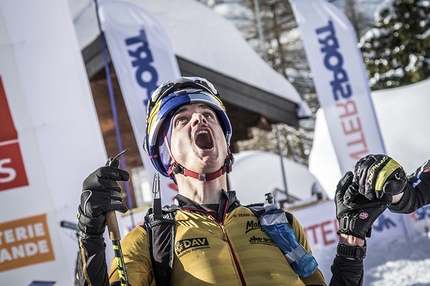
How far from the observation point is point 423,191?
291 centimetres

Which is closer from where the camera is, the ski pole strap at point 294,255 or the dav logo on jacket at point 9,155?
the ski pole strap at point 294,255

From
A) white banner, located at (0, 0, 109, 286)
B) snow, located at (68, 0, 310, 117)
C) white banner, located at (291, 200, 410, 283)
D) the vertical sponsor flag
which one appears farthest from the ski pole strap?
snow, located at (68, 0, 310, 117)

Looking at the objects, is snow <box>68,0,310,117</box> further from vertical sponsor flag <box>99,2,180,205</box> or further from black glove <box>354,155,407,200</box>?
black glove <box>354,155,407,200</box>

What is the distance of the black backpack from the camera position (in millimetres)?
2762

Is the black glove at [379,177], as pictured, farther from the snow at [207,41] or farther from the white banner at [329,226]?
the snow at [207,41]

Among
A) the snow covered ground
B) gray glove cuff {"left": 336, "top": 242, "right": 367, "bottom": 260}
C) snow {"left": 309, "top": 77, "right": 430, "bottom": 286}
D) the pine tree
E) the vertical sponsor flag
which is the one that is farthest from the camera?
the pine tree

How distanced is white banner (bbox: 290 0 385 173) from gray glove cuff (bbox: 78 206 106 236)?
8.03 meters

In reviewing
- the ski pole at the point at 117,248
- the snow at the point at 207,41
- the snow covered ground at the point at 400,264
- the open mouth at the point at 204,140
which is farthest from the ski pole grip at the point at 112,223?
the snow at the point at 207,41

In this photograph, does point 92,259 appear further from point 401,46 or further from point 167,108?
point 401,46

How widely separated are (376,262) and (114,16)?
434 cm

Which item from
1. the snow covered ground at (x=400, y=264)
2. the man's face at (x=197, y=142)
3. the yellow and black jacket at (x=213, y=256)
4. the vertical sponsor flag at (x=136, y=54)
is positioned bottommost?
the snow covered ground at (x=400, y=264)

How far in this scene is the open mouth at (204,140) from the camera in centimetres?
305

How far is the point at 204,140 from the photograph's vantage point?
3062mm

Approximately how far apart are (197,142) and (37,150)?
293 cm
